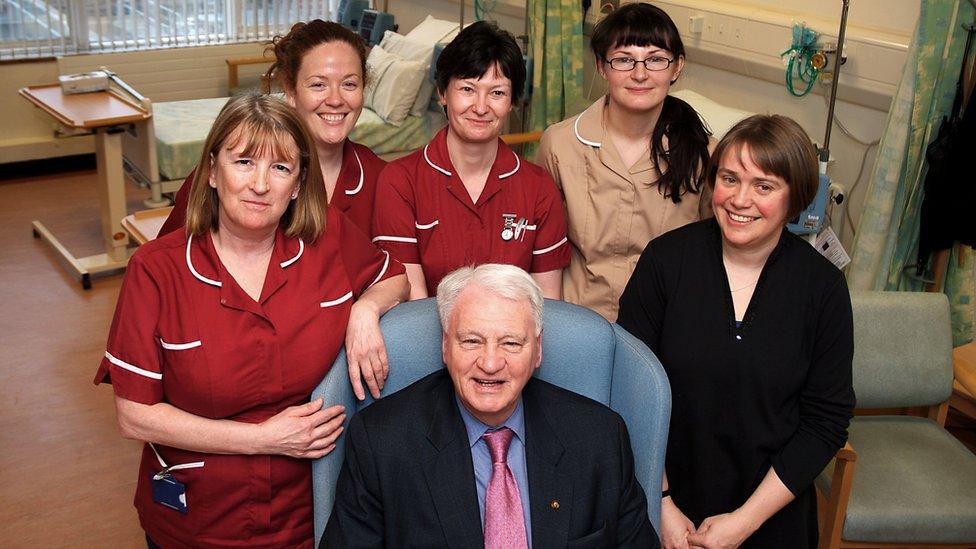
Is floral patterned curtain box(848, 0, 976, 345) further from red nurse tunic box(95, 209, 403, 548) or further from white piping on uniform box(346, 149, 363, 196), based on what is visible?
red nurse tunic box(95, 209, 403, 548)

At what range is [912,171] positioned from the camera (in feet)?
10.9

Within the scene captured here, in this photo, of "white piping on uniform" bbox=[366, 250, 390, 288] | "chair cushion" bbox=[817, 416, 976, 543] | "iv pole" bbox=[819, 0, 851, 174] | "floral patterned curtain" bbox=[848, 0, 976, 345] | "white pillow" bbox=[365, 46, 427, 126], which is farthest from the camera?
"white pillow" bbox=[365, 46, 427, 126]

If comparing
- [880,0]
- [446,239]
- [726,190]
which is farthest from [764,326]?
[880,0]

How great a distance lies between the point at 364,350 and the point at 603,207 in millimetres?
797

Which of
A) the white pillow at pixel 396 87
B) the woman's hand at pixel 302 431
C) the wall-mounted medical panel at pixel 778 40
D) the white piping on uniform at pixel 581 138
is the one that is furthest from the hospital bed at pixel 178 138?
the woman's hand at pixel 302 431

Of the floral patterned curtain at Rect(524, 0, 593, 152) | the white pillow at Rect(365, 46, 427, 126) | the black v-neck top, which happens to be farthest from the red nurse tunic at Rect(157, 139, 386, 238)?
the white pillow at Rect(365, 46, 427, 126)

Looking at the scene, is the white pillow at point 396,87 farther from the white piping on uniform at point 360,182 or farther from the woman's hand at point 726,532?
the woman's hand at point 726,532

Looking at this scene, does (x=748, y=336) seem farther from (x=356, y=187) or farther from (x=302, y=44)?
(x=302, y=44)

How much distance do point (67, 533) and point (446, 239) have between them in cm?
164

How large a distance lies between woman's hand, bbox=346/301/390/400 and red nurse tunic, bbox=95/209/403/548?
3 centimetres

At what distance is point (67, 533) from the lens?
310 cm

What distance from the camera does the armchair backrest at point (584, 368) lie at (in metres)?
2.01

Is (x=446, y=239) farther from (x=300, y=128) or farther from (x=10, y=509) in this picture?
(x=10, y=509)

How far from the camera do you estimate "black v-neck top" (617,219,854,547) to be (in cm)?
207
